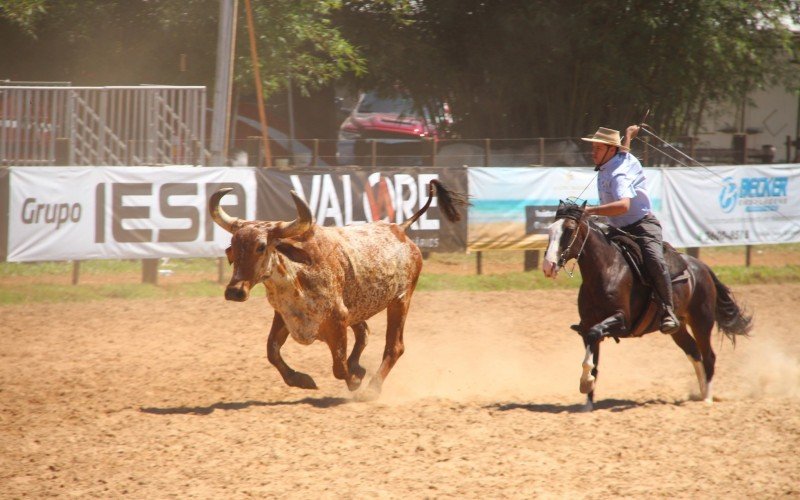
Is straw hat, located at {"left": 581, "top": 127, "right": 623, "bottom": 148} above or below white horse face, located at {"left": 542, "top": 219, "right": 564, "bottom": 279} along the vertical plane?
above

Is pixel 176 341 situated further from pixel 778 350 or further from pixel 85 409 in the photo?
pixel 778 350

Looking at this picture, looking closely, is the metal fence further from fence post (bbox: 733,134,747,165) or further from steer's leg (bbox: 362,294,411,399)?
fence post (bbox: 733,134,747,165)

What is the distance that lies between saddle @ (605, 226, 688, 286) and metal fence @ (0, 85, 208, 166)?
814 cm

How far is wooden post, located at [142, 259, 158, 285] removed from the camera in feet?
46.1

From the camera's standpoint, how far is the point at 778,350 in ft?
34.3

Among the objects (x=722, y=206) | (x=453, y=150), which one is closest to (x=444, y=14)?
(x=453, y=150)

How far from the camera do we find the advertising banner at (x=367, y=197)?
551 inches

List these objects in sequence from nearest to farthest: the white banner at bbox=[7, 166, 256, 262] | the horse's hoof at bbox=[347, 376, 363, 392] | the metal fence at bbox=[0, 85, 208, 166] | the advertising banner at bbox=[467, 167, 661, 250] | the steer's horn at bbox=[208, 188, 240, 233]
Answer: the steer's horn at bbox=[208, 188, 240, 233], the horse's hoof at bbox=[347, 376, 363, 392], the white banner at bbox=[7, 166, 256, 262], the metal fence at bbox=[0, 85, 208, 166], the advertising banner at bbox=[467, 167, 661, 250]

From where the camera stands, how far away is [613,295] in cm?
784

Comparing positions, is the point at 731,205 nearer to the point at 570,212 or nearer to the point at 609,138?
the point at 609,138

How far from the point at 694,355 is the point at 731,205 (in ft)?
28.9

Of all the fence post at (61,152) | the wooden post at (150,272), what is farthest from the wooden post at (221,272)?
the fence post at (61,152)

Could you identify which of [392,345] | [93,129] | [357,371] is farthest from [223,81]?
[357,371]

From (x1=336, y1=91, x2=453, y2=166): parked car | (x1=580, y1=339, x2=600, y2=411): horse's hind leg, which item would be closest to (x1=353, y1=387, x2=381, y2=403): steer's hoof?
(x1=580, y1=339, x2=600, y2=411): horse's hind leg
